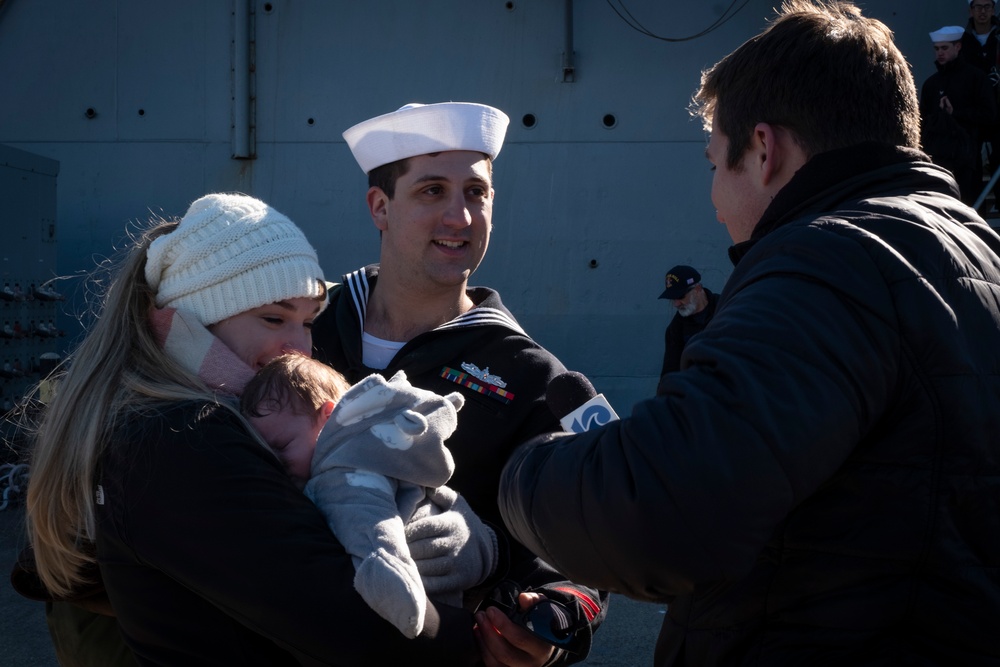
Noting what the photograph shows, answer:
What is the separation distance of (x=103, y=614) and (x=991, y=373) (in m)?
1.68

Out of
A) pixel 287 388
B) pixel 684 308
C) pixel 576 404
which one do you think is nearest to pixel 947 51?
pixel 684 308

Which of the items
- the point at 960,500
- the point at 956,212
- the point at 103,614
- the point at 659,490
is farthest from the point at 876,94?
the point at 103,614

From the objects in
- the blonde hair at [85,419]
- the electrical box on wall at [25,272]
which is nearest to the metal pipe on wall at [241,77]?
the electrical box on wall at [25,272]

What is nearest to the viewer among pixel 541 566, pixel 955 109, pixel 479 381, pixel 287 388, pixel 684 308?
pixel 287 388

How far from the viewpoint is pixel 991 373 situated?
1260 millimetres

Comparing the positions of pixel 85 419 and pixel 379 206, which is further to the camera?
pixel 379 206

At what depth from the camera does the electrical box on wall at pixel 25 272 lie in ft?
22.9

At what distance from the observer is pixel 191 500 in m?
1.52

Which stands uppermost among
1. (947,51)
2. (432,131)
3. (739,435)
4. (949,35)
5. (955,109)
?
(949,35)

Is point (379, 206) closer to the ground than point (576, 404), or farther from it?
farther from it

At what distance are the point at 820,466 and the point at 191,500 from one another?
101 cm

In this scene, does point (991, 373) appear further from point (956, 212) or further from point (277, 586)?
point (277, 586)

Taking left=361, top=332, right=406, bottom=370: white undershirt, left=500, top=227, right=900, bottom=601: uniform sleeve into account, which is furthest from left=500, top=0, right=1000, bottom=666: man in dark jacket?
left=361, top=332, right=406, bottom=370: white undershirt

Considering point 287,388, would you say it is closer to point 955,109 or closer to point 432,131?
point 432,131
